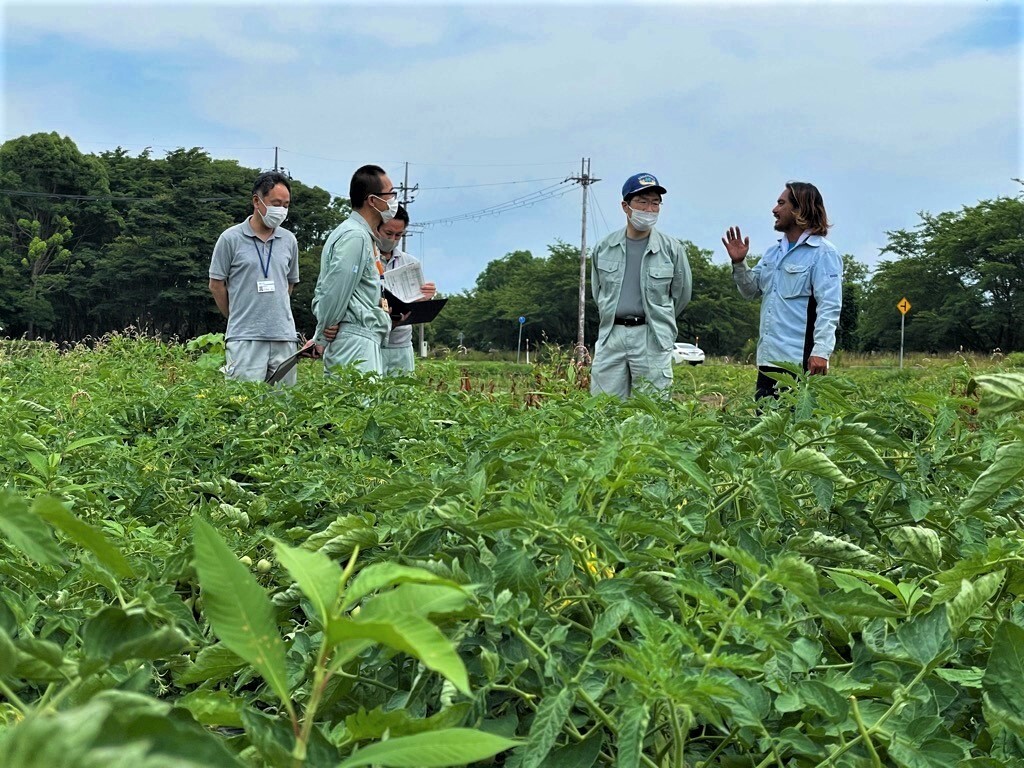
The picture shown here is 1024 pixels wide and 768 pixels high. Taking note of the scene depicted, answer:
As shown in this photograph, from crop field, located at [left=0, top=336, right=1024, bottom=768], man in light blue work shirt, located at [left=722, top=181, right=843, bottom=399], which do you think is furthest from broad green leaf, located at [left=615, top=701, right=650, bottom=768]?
man in light blue work shirt, located at [left=722, top=181, right=843, bottom=399]

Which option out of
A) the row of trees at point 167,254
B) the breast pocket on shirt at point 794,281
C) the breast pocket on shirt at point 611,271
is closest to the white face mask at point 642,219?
the breast pocket on shirt at point 611,271

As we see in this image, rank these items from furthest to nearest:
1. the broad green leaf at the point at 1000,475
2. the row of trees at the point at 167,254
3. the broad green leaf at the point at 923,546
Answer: the row of trees at the point at 167,254
the broad green leaf at the point at 923,546
the broad green leaf at the point at 1000,475

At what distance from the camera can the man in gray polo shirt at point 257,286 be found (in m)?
6.50

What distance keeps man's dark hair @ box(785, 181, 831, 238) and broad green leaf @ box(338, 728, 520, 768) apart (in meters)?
5.70

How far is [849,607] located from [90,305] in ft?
185

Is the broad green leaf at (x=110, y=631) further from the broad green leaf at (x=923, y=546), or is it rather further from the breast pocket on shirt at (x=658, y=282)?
the breast pocket on shirt at (x=658, y=282)

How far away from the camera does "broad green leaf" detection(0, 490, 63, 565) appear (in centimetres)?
73

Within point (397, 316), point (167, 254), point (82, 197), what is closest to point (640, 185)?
point (397, 316)

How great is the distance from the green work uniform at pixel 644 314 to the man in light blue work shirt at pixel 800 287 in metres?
0.59

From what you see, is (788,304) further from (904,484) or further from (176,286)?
(176,286)

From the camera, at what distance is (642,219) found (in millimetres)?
6340

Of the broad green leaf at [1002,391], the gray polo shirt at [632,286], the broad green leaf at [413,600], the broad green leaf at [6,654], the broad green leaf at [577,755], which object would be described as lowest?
the broad green leaf at [577,755]

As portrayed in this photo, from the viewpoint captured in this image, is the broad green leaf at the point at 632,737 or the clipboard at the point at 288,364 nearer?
the broad green leaf at the point at 632,737

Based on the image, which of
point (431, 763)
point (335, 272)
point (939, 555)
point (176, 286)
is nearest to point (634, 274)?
point (335, 272)
